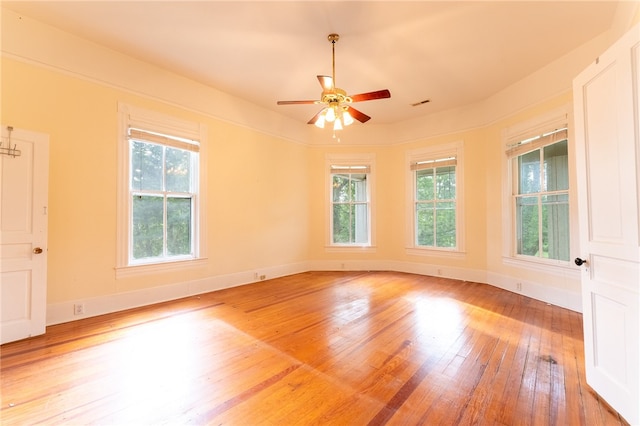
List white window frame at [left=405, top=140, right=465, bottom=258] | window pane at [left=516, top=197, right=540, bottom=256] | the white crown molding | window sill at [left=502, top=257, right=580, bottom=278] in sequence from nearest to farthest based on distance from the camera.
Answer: the white crown molding
window sill at [left=502, top=257, right=580, bottom=278]
window pane at [left=516, top=197, right=540, bottom=256]
white window frame at [left=405, top=140, right=465, bottom=258]

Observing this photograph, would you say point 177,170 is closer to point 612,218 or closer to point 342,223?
point 342,223

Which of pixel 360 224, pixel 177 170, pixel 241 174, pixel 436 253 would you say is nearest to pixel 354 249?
pixel 360 224

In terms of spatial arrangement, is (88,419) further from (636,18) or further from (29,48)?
(636,18)

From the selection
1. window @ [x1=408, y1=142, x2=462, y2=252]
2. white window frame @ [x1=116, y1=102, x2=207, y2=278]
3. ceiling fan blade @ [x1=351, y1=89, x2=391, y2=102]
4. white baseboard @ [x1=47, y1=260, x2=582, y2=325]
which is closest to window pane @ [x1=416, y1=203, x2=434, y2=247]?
window @ [x1=408, y1=142, x2=462, y2=252]

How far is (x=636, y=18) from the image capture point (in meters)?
2.22

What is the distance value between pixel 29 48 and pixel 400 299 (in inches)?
207

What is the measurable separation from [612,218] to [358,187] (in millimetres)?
4597

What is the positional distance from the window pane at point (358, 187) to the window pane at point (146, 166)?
3.79 metres

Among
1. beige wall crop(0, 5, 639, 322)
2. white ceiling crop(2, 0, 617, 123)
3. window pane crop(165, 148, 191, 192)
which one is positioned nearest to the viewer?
white ceiling crop(2, 0, 617, 123)

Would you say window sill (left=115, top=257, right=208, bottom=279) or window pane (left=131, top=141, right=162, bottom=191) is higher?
window pane (left=131, top=141, right=162, bottom=191)

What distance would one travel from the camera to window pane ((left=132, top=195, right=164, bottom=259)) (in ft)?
12.0

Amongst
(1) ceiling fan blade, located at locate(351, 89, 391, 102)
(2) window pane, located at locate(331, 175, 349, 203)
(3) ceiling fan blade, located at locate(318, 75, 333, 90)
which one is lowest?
(2) window pane, located at locate(331, 175, 349, 203)

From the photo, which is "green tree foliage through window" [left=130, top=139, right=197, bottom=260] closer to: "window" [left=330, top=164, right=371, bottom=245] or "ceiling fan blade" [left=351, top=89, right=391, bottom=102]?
"ceiling fan blade" [left=351, top=89, right=391, bottom=102]

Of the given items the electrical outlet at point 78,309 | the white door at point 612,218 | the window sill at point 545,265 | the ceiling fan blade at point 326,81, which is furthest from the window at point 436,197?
the electrical outlet at point 78,309
